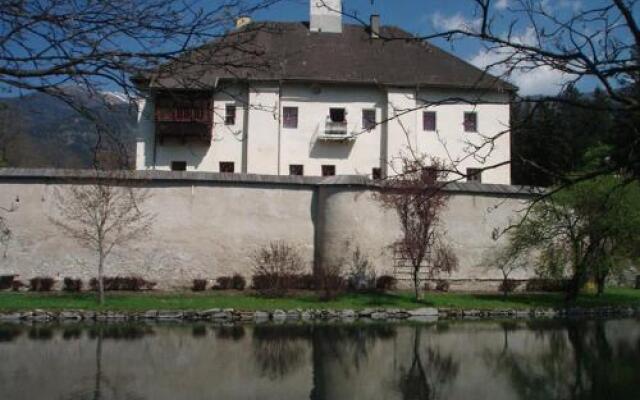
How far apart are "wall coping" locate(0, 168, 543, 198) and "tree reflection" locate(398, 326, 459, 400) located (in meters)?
10.2

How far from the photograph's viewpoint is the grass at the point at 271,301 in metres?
17.2

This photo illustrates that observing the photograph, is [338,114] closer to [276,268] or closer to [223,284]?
[276,268]

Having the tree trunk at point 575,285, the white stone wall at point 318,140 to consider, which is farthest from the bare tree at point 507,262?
the white stone wall at point 318,140

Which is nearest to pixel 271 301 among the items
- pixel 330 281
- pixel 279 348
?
pixel 330 281

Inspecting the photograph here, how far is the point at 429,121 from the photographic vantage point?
102 feet

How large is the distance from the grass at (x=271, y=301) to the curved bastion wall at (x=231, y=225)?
4.62 ft

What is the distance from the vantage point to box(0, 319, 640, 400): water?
8461mm

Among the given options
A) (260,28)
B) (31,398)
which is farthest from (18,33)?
(31,398)

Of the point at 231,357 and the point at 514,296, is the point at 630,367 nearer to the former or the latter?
the point at 231,357

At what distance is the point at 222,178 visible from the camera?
2228 centimetres

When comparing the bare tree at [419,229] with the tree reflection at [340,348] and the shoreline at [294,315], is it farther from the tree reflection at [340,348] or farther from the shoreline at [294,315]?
the tree reflection at [340,348]

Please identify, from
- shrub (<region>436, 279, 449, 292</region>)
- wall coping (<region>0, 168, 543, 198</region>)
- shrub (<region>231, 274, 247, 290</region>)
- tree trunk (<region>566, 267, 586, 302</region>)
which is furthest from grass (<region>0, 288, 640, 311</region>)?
wall coping (<region>0, 168, 543, 198</region>)

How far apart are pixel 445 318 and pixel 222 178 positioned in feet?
29.3

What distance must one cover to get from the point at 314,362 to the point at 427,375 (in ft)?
6.16
